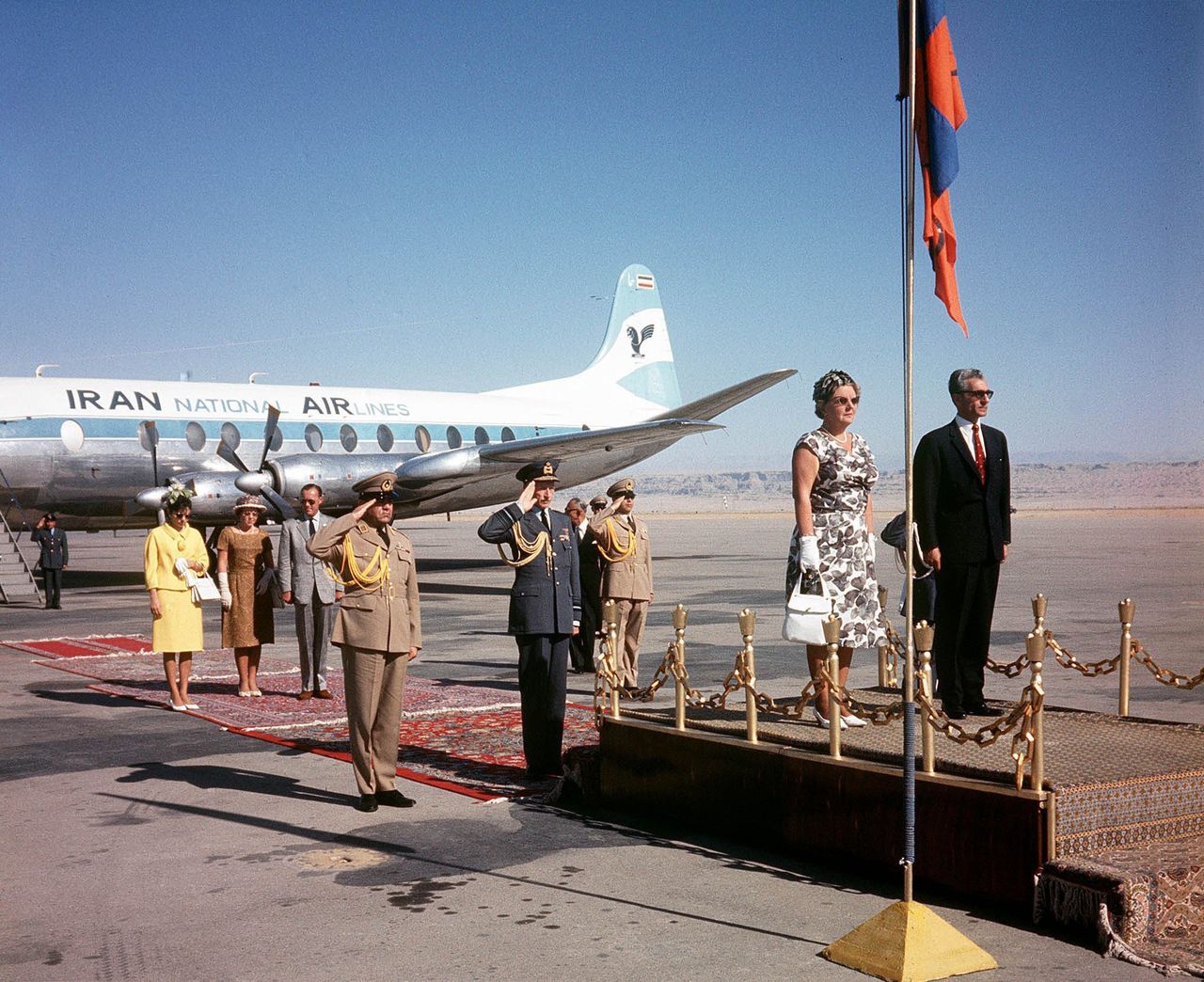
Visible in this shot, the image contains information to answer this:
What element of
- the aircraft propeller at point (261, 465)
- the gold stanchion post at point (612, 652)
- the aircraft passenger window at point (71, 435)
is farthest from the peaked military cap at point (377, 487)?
the aircraft passenger window at point (71, 435)

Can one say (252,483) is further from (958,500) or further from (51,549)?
(958,500)

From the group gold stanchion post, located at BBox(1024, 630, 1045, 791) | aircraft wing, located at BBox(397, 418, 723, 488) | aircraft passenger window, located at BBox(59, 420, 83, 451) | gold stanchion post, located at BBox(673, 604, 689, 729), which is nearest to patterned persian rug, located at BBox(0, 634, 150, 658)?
aircraft passenger window, located at BBox(59, 420, 83, 451)

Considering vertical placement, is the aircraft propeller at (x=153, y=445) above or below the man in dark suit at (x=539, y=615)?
above

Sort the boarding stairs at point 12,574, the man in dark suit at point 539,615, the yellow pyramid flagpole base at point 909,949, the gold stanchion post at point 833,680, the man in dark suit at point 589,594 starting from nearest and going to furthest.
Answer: the yellow pyramid flagpole base at point 909,949 < the gold stanchion post at point 833,680 < the man in dark suit at point 539,615 < the man in dark suit at point 589,594 < the boarding stairs at point 12,574

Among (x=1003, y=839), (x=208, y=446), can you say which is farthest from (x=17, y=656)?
(x=1003, y=839)

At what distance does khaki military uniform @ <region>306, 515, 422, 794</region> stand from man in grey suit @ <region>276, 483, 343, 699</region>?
12.8ft

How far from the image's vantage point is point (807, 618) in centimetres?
611

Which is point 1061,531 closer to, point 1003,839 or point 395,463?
point 395,463

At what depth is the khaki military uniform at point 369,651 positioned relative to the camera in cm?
683

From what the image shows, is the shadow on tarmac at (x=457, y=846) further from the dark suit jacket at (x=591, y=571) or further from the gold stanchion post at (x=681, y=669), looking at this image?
the dark suit jacket at (x=591, y=571)

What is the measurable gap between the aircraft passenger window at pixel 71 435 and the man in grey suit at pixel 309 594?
11.2 m

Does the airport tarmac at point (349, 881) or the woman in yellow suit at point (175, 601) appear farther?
the woman in yellow suit at point (175, 601)

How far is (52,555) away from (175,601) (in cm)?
1024

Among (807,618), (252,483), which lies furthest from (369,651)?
(252,483)
